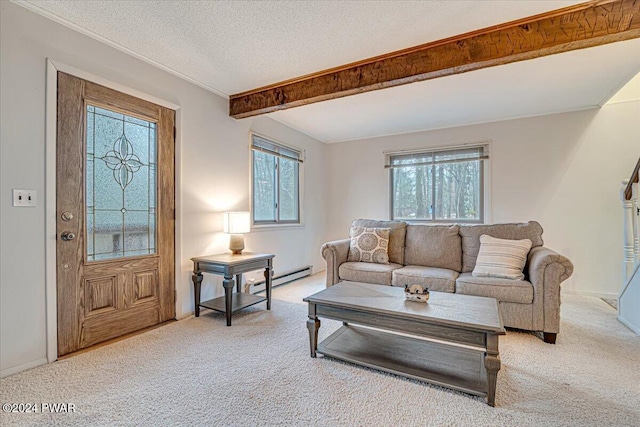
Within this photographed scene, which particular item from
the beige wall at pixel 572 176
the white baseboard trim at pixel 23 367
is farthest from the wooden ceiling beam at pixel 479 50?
the white baseboard trim at pixel 23 367

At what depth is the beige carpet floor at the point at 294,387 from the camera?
1.48m

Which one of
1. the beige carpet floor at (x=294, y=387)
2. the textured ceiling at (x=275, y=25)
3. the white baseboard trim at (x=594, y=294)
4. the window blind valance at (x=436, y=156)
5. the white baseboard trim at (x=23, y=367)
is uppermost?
the textured ceiling at (x=275, y=25)

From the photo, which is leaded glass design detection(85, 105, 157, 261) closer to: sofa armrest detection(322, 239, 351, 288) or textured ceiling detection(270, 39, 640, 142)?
sofa armrest detection(322, 239, 351, 288)

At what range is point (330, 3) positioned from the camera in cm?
189

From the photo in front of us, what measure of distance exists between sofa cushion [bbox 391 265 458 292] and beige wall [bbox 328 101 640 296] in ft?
6.05

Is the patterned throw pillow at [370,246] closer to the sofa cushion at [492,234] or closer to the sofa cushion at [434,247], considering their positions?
the sofa cushion at [434,247]

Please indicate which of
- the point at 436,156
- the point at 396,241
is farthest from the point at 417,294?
the point at 436,156

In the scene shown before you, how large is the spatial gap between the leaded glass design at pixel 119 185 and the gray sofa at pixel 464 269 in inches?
73.2

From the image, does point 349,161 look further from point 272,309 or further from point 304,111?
point 272,309

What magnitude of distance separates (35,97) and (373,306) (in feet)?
8.55

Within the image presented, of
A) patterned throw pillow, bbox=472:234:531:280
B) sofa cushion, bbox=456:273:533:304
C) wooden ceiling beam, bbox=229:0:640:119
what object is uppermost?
wooden ceiling beam, bbox=229:0:640:119

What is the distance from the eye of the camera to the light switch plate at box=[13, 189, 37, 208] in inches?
73.7

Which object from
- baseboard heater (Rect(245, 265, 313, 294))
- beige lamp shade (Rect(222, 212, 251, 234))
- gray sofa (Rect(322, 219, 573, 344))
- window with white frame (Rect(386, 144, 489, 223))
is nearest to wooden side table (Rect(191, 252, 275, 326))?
beige lamp shade (Rect(222, 212, 251, 234))

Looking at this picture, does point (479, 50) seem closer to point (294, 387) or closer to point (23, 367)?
point (294, 387)
